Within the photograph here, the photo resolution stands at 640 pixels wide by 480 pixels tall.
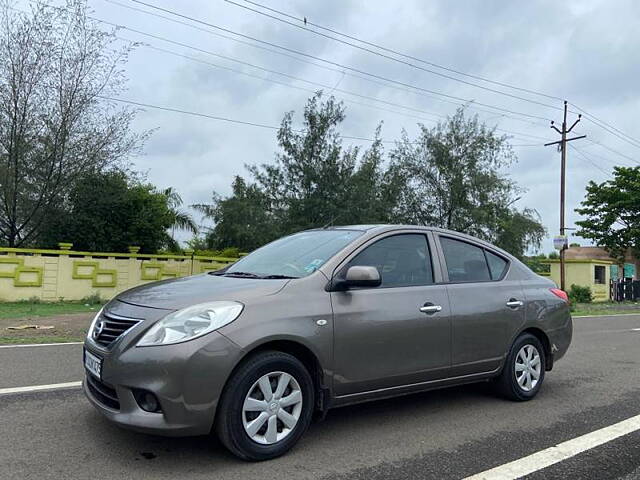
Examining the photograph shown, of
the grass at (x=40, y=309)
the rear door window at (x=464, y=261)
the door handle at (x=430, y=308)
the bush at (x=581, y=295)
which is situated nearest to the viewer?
the door handle at (x=430, y=308)

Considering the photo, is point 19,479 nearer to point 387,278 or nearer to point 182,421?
point 182,421

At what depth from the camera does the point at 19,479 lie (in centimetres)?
327

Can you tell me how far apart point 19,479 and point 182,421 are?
38.9 inches

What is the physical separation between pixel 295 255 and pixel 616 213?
3635 centimetres

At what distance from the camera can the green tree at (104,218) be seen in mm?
19547

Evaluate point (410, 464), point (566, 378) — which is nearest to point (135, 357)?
point (410, 464)

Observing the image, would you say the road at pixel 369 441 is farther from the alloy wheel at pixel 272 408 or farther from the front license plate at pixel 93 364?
the front license plate at pixel 93 364

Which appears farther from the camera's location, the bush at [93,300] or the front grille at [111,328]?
the bush at [93,300]

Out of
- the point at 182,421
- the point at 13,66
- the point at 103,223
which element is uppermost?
the point at 13,66

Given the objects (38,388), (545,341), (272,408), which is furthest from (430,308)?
(38,388)

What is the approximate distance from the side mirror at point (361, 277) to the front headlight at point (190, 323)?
2.84 feet

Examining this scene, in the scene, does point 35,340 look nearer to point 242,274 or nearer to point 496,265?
point 242,274

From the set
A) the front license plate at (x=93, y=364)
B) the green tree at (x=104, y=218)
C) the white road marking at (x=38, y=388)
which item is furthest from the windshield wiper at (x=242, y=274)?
the green tree at (x=104, y=218)

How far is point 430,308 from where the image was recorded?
462 cm
